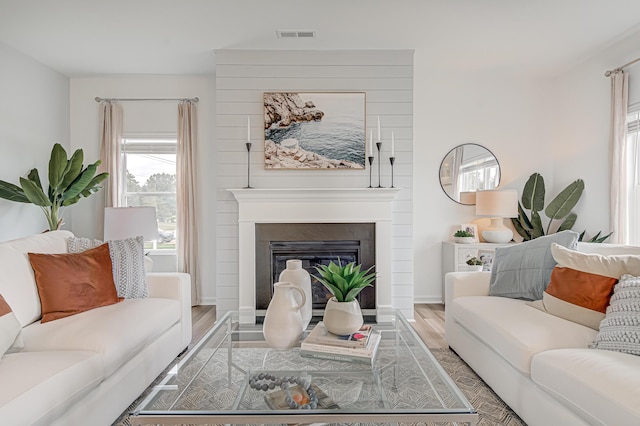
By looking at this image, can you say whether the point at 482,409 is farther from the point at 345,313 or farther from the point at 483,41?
the point at 483,41

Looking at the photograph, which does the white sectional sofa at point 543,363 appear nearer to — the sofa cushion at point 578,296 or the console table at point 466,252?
the sofa cushion at point 578,296

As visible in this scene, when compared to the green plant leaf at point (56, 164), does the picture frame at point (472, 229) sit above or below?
below

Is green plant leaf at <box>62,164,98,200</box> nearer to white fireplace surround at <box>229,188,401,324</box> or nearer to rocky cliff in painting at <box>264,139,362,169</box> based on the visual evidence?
white fireplace surround at <box>229,188,401,324</box>

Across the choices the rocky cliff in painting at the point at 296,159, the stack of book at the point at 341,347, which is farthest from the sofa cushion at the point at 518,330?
the rocky cliff in painting at the point at 296,159

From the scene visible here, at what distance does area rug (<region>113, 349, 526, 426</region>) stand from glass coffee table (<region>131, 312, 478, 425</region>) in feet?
2.00

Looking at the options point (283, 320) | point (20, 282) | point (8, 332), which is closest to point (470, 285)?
point (283, 320)

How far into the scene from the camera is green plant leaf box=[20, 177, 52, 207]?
3531 millimetres

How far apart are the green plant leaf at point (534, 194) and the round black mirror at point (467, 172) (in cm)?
33

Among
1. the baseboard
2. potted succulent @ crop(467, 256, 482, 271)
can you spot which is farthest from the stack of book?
the baseboard

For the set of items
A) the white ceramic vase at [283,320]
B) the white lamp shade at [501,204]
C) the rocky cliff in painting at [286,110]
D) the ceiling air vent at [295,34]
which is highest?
the ceiling air vent at [295,34]

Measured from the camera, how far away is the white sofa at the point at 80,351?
1.46 meters

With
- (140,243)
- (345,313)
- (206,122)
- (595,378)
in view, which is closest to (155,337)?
(140,243)

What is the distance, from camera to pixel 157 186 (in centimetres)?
464

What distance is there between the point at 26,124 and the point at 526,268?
4.63 m
